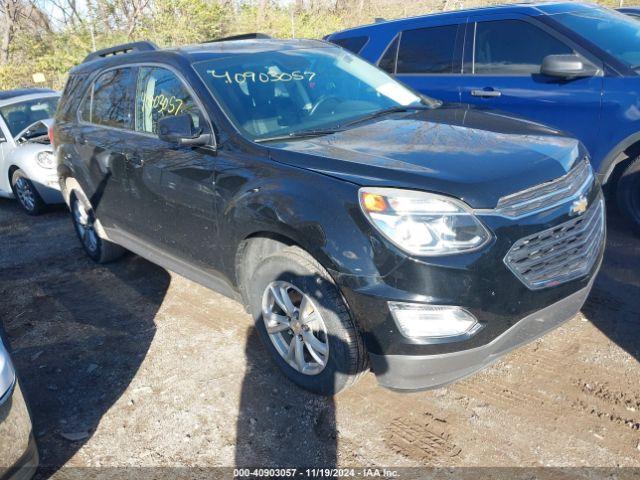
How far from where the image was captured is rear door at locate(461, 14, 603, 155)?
167 inches

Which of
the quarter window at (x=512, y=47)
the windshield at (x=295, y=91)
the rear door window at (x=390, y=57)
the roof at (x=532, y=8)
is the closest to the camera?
the windshield at (x=295, y=91)

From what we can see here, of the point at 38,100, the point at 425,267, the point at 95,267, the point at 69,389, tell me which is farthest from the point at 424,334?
the point at 38,100

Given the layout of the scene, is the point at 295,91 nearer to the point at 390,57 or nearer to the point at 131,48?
the point at 131,48

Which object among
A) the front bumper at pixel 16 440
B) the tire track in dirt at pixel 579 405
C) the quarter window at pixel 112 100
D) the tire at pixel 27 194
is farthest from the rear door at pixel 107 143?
the tire track in dirt at pixel 579 405

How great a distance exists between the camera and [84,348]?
11.8 feet

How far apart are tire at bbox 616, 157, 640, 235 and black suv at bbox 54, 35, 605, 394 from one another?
166 cm

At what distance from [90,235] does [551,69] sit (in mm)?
4299

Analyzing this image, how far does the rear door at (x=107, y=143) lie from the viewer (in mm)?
3930

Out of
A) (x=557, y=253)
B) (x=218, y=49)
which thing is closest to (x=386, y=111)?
(x=218, y=49)

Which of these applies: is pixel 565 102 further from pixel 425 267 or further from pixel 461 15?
pixel 425 267

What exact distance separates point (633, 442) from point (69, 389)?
9.92 ft

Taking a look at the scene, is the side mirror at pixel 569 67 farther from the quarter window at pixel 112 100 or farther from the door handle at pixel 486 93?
the quarter window at pixel 112 100

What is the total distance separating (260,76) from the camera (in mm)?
3363

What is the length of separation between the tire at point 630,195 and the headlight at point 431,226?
2.72 meters
